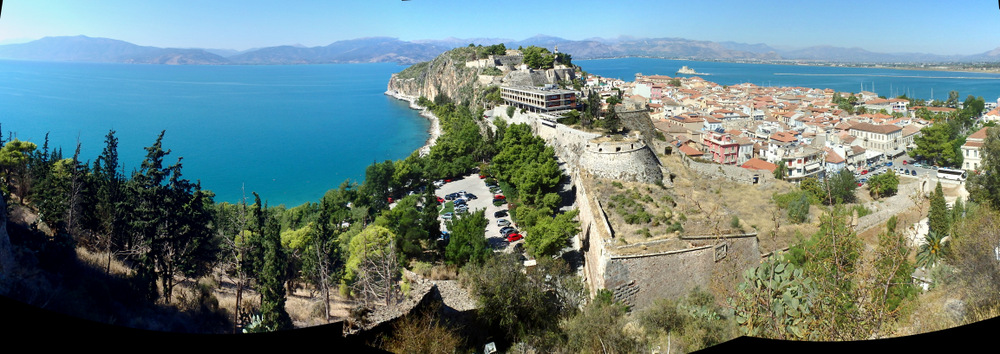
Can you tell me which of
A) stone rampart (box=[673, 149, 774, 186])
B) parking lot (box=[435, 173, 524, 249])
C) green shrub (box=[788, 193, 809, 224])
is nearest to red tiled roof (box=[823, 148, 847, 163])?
stone rampart (box=[673, 149, 774, 186])

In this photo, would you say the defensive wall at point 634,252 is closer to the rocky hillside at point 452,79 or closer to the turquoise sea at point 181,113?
the turquoise sea at point 181,113

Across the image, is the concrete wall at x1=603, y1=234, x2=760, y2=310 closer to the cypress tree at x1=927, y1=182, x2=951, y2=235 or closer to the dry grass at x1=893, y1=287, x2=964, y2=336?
the cypress tree at x1=927, y1=182, x2=951, y2=235

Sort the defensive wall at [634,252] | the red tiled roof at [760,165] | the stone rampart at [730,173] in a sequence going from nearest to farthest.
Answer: the defensive wall at [634,252] < the stone rampart at [730,173] < the red tiled roof at [760,165]

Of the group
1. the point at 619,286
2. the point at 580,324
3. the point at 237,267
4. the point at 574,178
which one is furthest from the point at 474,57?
the point at 237,267

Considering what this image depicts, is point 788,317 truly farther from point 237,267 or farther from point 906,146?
point 906,146

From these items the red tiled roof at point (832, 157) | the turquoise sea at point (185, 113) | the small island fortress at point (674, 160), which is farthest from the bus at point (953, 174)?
the turquoise sea at point (185, 113)

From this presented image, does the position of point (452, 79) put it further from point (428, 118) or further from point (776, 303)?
point (776, 303)
